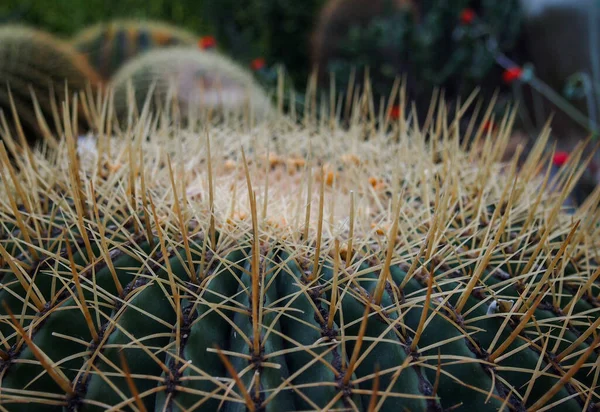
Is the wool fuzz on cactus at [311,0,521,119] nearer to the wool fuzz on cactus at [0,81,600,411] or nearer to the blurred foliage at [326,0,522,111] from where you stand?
the blurred foliage at [326,0,522,111]

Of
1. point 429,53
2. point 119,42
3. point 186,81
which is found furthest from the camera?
point 119,42

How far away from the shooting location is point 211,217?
2.15 ft

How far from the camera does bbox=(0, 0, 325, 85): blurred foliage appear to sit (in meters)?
3.14

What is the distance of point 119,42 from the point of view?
287 centimetres

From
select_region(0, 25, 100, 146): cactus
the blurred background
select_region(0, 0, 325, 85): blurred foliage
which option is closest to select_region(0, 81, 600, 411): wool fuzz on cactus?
select_region(0, 25, 100, 146): cactus

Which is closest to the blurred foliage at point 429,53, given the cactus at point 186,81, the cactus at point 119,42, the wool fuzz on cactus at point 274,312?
the cactus at point 186,81

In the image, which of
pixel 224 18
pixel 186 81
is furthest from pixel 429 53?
pixel 224 18

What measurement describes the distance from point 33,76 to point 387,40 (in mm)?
1413

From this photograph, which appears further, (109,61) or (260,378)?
(109,61)

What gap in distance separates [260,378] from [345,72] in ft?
6.41

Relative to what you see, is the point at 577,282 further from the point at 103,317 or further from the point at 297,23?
the point at 297,23

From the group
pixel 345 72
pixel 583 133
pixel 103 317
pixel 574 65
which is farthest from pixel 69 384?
pixel 574 65

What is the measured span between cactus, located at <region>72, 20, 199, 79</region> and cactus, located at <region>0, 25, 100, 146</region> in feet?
2.65

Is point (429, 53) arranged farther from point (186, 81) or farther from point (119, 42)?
Answer: point (119, 42)
